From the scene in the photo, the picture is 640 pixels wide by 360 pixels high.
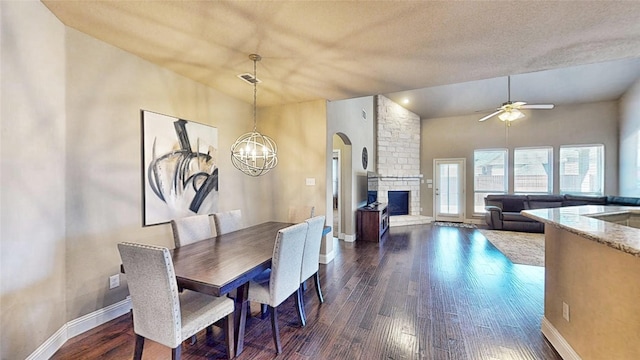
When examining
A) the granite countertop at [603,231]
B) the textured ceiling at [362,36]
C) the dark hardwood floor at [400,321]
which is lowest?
the dark hardwood floor at [400,321]

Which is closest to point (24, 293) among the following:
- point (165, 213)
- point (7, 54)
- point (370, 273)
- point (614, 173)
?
point (165, 213)

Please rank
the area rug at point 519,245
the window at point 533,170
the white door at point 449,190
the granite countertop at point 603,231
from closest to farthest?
the granite countertop at point 603,231 → the area rug at point 519,245 → the window at point 533,170 → the white door at point 449,190

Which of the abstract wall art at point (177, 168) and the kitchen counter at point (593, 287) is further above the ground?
the abstract wall art at point (177, 168)

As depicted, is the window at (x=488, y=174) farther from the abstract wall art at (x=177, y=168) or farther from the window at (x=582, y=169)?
the abstract wall art at (x=177, y=168)

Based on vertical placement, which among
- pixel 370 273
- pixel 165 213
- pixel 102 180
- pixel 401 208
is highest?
pixel 102 180

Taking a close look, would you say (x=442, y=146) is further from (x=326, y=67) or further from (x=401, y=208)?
(x=326, y=67)

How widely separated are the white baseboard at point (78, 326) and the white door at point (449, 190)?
7734 mm

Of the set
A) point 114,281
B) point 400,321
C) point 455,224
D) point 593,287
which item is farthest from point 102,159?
point 455,224

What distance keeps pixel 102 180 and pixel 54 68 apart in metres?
0.94

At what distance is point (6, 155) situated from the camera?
61.4 inches

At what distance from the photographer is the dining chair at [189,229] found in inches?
92.3

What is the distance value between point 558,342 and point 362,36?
2.86 metres

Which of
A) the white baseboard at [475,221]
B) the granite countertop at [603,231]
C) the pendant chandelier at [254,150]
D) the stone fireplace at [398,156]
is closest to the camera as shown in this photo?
the granite countertop at [603,231]

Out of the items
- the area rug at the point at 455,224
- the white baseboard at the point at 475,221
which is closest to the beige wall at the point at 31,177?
the area rug at the point at 455,224
